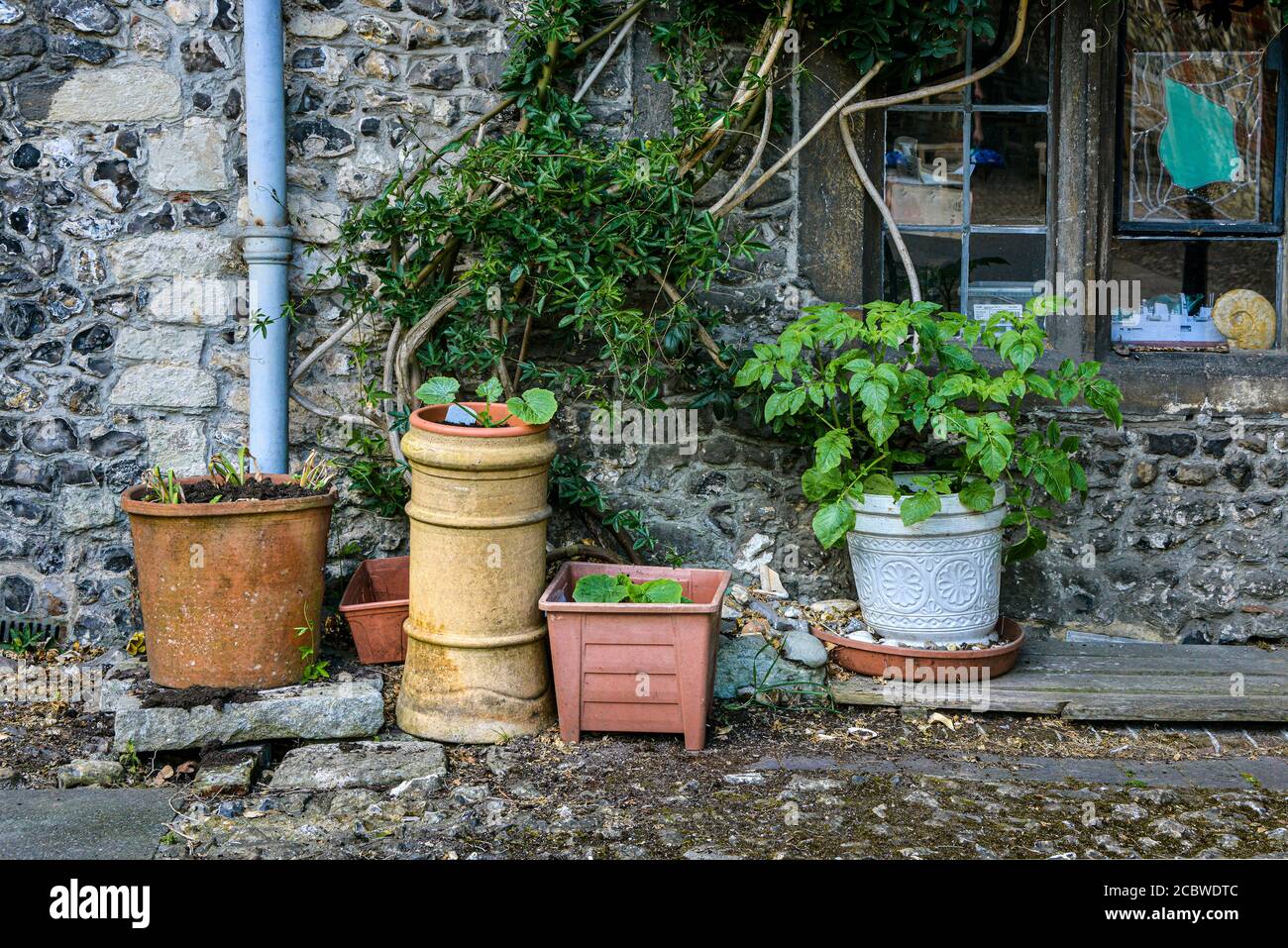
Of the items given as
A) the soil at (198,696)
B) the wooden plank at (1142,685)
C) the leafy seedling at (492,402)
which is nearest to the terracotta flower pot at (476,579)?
the leafy seedling at (492,402)

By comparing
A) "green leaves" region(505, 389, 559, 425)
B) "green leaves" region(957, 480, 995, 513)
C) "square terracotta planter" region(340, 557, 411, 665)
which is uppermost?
"green leaves" region(505, 389, 559, 425)

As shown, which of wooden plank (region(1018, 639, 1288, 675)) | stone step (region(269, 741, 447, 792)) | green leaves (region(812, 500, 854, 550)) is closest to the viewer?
stone step (region(269, 741, 447, 792))

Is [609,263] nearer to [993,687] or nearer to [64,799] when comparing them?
[993,687]

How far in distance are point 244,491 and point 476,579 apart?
81 cm

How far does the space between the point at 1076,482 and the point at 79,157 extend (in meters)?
3.57

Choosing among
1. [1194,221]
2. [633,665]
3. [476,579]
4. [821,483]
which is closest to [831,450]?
[821,483]

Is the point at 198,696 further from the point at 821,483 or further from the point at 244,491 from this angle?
the point at 821,483

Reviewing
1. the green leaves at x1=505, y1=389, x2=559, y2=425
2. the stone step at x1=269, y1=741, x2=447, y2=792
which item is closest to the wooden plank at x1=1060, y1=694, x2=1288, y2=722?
the green leaves at x1=505, y1=389, x2=559, y2=425

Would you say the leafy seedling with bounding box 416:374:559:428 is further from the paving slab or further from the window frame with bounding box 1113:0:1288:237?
the window frame with bounding box 1113:0:1288:237

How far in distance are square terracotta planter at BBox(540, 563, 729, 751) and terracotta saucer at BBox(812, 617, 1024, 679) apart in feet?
2.26

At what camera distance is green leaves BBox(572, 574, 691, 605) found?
3922 mm

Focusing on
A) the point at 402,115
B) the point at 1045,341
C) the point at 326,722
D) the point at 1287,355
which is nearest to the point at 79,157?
the point at 402,115

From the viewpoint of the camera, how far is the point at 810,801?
352cm

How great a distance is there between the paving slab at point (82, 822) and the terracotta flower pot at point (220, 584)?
459 mm
